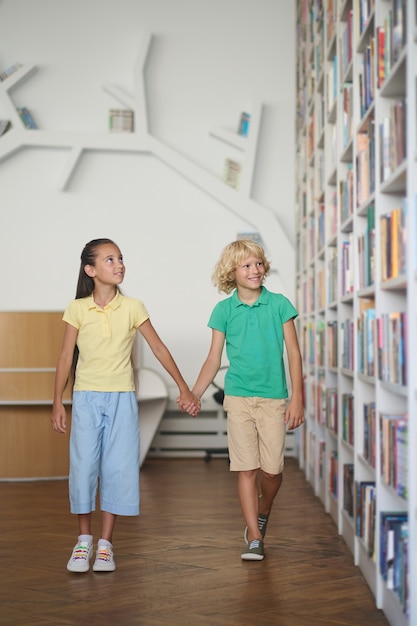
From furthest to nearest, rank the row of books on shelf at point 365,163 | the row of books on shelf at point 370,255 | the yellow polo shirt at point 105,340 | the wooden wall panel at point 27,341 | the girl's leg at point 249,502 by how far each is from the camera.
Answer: the wooden wall panel at point 27,341, the girl's leg at point 249,502, the yellow polo shirt at point 105,340, the row of books on shelf at point 365,163, the row of books on shelf at point 370,255

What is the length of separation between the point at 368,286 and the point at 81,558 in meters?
1.33

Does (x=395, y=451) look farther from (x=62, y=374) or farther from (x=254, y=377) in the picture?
(x=62, y=374)

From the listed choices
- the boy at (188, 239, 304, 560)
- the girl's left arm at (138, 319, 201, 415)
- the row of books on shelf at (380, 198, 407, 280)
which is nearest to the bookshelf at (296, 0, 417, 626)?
the row of books on shelf at (380, 198, 407, 280)

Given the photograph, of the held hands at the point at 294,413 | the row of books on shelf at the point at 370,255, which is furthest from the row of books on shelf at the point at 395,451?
the held hands at the point at 294,413

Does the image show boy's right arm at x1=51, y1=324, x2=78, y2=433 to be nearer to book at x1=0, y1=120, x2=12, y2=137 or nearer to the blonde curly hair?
the blonde curly hair

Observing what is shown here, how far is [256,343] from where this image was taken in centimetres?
311

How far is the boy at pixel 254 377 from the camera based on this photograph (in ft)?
10.1

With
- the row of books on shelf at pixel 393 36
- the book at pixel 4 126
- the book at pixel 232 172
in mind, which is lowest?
the row of books on shelf at pixel 393 36

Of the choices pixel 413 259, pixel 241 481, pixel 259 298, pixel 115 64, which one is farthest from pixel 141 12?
pixel 413 259

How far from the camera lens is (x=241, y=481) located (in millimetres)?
3078

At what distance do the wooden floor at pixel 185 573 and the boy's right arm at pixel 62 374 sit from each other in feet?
1.65

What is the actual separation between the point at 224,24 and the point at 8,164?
2043 mm

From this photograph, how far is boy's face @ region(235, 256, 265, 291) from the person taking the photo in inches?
122

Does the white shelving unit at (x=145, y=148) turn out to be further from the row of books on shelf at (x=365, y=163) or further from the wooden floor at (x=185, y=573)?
the row of books on shelf at (x=365, y=163)
